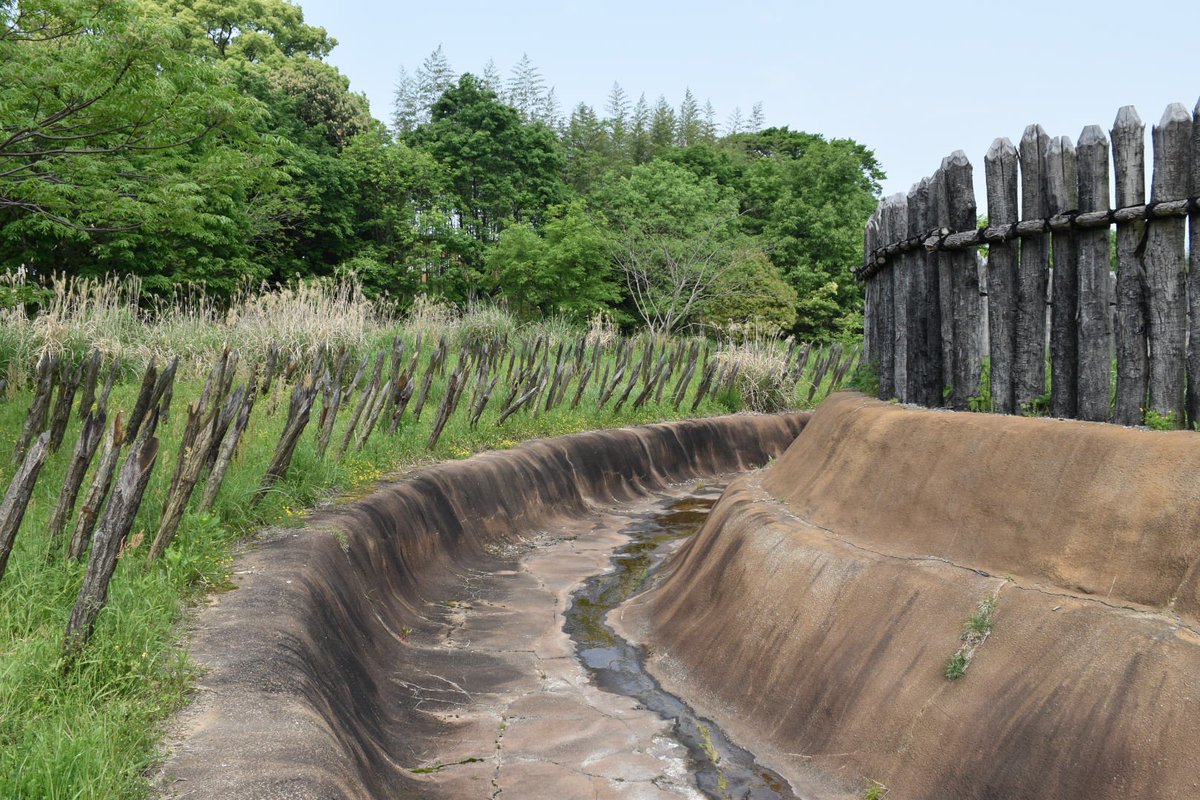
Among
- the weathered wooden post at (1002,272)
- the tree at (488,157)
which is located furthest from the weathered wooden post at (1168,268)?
the tree at (488,157)

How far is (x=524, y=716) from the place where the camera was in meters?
4.61

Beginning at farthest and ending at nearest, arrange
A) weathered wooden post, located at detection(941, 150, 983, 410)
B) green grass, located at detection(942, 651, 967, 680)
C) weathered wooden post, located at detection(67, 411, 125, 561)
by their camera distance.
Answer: weathered wooden post, located at detection(941, 150, 983, 410)
weathered wooden post, located at detection(67, 411, 125, 561)
green grass, located at detection(942, 651, 967, 680)

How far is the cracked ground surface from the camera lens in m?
3.91

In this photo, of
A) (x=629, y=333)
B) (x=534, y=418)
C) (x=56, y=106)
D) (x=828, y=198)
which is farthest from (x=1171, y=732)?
(x=828, y=198)

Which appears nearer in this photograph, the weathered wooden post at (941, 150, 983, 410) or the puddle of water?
the puddle of water

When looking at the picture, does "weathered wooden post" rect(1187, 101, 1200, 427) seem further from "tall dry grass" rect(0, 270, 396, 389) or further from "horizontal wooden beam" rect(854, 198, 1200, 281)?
"tall dry grass" rect(0, 270, 396, 389)

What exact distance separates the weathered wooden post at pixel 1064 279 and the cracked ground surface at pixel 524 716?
2.27 m

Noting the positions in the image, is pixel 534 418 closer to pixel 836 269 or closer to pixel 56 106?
pixel 56 106

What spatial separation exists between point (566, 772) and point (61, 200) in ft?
18.9

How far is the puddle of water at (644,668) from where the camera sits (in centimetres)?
389

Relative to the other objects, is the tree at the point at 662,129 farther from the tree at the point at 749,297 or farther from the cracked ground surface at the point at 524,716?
the cracked ground surface at the point at 524,716

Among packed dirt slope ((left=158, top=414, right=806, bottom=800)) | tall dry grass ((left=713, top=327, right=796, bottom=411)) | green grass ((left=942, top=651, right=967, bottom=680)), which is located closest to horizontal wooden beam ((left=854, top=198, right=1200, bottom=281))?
green grass ((left=942, top=651, right=967, bottom=680))

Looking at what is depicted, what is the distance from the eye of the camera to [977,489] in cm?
398

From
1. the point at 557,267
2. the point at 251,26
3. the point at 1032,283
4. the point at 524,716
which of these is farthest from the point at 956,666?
the point at 251,26
